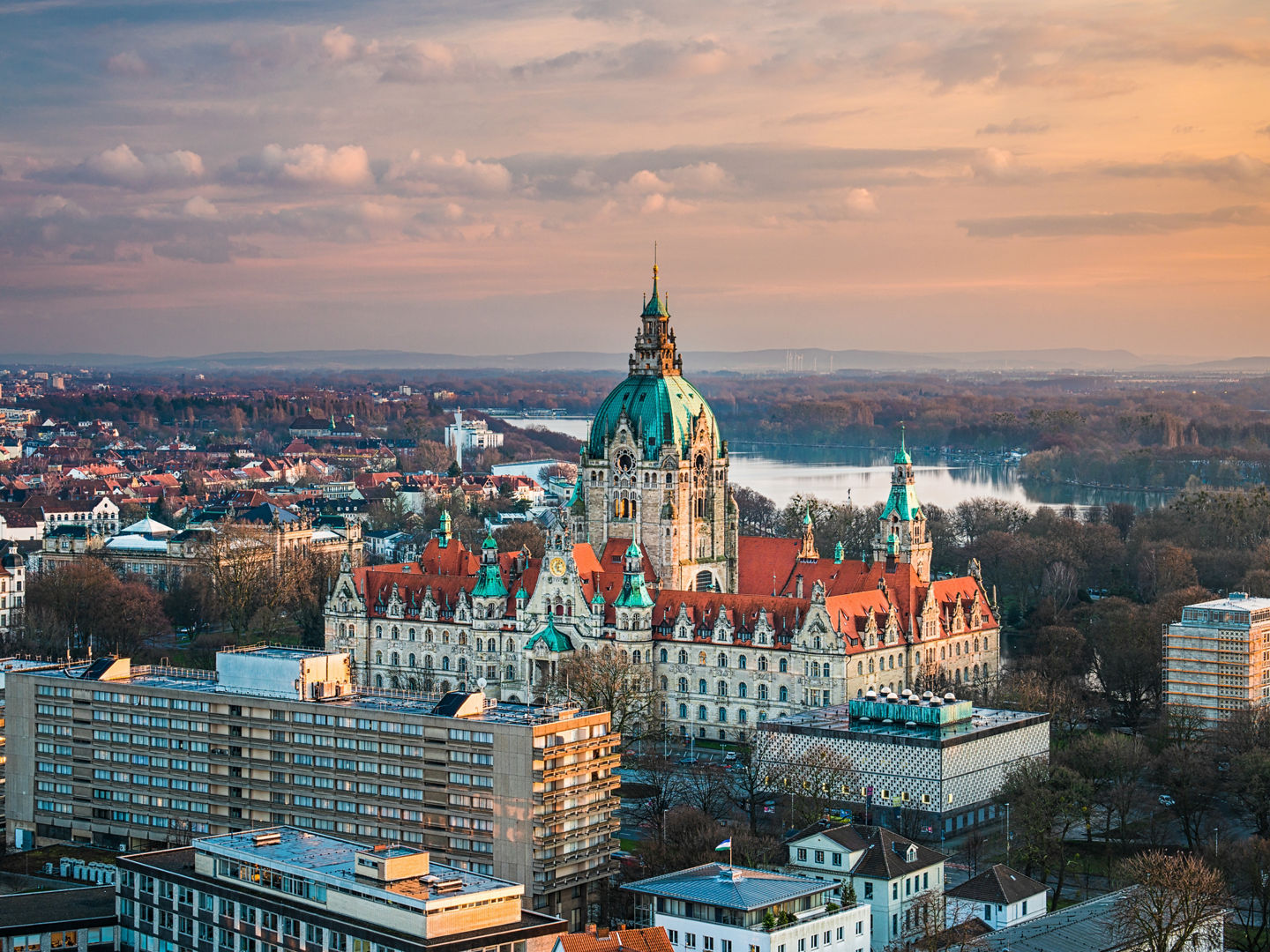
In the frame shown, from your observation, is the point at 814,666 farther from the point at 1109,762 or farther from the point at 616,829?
the point at 616,829

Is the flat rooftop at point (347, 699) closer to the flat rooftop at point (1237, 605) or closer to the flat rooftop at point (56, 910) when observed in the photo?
the flat rooftop at point (56, 910)

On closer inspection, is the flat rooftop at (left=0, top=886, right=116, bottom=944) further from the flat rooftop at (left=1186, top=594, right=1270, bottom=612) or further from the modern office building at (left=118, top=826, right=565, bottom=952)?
the flat rooftop at (left=1186, top=594, right=1270, bottom=612)

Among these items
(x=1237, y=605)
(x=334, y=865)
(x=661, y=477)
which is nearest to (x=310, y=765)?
(x=334, y=865)

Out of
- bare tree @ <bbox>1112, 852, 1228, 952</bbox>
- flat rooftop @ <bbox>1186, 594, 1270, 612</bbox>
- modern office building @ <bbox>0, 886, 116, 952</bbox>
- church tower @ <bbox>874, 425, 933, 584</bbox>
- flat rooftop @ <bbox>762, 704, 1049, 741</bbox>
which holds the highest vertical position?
church tower @ <bbox>874, 425, 933, 584</bbox>

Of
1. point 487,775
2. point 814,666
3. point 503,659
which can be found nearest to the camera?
point 487,775

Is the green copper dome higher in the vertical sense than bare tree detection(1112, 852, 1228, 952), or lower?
higher

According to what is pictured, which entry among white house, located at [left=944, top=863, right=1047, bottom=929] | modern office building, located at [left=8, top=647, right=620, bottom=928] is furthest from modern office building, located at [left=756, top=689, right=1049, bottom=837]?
white house, located at [left=944, top=863, right=1047, bottom=929]

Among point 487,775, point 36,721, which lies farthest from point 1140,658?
point 36,721
